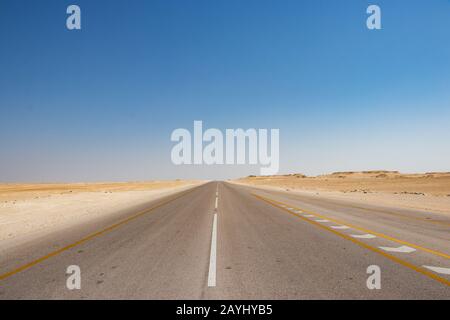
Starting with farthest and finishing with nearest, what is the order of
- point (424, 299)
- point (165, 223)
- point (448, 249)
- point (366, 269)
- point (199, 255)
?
1. point (165, 223)
2. point (448, 249)
3. point (199, 255)
4. point (366, 269)
5. point (424, 299)

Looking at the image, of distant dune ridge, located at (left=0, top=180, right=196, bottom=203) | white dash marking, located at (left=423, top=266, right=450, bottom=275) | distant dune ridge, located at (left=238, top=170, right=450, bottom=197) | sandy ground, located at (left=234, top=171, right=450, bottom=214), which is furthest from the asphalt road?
distant dune ridge, located at (left=238, top=170, right=450, bottom=197)

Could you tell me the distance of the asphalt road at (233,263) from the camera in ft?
15.0

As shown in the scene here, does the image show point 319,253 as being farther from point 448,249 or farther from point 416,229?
point 416,229

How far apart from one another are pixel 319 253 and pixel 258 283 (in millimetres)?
2761

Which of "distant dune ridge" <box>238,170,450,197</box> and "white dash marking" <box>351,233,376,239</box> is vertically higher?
"white dash marking" <box>351,233,376,239</box>

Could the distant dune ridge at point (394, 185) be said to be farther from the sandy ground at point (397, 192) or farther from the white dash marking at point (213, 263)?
the white dash marking at point (213, 263)

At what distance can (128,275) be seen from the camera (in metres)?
5.35

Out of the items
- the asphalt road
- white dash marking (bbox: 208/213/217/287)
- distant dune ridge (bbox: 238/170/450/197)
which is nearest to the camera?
the asphalt road

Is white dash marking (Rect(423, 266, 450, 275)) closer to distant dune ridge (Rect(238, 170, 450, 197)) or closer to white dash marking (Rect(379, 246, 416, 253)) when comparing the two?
white dash marking (Rect(379, 246, 416, 253))

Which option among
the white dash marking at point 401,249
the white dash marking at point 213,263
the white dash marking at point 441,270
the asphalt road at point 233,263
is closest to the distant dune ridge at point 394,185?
the white dash marking at point 401,249

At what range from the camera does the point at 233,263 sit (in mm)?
6152

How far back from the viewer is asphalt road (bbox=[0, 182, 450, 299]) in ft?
15.0

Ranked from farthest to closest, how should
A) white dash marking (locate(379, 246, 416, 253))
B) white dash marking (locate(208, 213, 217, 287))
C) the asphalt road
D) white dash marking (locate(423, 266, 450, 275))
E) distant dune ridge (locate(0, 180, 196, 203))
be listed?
distant dune ridge (locate(0, 180, 196, 203)), white dash marking (locate(379, 246, 416, 253)), white dash marking (locate(423, 266, 450, 275)), white dash marking (locate(208, 213, 217, 287)), the asphalt road
